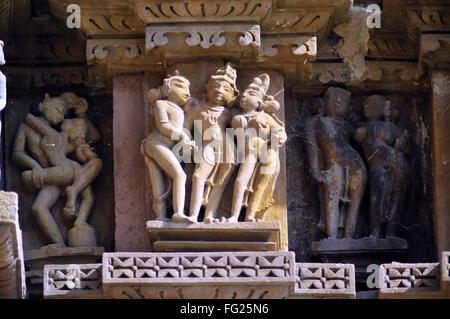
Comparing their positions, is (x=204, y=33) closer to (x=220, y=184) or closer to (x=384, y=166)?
(x=220, y=184)

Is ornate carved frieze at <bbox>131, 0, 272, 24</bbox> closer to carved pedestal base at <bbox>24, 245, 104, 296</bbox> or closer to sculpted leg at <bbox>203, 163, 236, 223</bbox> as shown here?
sculpted leg at <bbox>203, 163, 236, 223</bbox>

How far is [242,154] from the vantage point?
45.9 ft

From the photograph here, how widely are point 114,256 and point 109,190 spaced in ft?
3.24

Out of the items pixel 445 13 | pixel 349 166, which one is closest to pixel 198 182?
pixel 349 166

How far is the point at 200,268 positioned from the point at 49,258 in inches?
45.0

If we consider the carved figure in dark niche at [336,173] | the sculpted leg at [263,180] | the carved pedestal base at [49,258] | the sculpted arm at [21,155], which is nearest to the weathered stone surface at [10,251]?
the carved pedestal base at [49,258]

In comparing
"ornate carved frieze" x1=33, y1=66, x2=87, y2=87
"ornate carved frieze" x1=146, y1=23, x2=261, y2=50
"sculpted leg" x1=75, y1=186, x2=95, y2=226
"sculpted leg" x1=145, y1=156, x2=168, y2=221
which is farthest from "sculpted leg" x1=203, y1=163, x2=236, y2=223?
"ornate carved frieze" x1=33, y1=66, x2=87, y2=87

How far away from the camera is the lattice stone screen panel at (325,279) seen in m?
13.6

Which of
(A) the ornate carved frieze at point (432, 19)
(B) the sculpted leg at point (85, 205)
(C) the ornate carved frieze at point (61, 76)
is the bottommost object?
(B) the sculpted leg at point (85, 205)

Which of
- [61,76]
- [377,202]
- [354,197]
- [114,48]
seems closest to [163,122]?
[114,48]

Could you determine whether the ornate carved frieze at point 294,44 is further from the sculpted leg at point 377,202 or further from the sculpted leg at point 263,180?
the sculpted leg at point 377,202

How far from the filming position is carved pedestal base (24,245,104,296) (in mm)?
14102

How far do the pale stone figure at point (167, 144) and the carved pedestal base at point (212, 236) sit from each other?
0.10 m

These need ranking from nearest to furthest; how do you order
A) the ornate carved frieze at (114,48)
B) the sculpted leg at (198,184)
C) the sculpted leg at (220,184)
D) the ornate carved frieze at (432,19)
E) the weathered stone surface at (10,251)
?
the weathered stone surface at (10,251), the sculpted leg at (198,184), the sculpted leg at (220,184), the ornate carved frieze at (114,48), the ornate carved frieze at (432,19)
